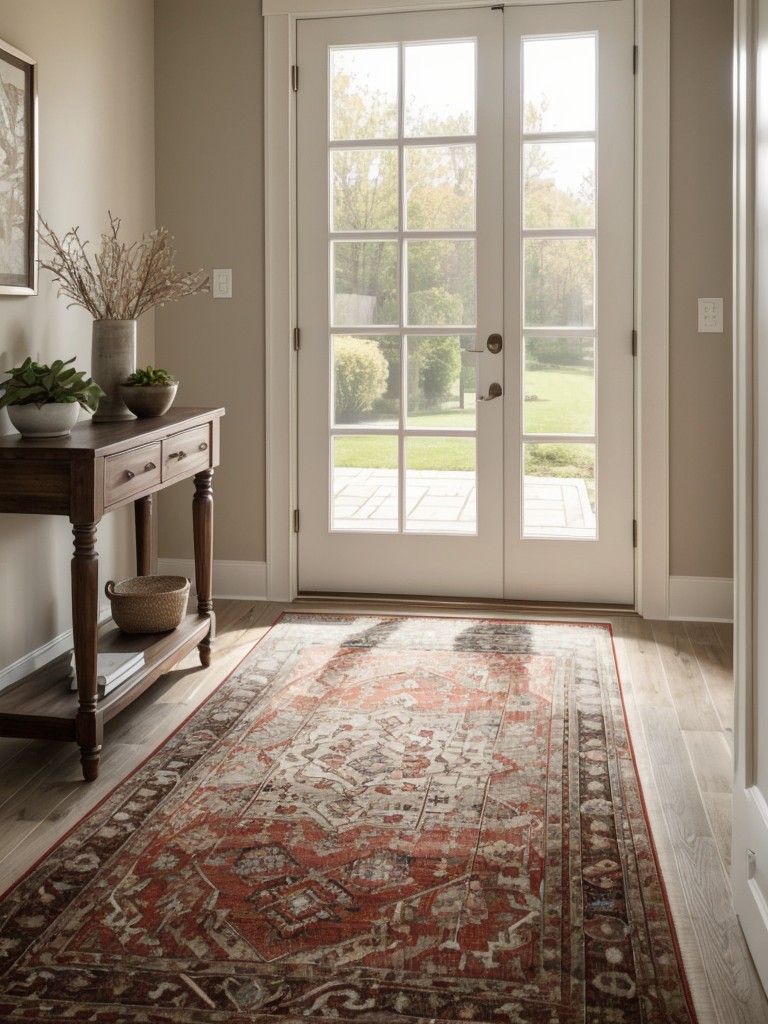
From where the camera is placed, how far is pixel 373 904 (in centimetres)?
201

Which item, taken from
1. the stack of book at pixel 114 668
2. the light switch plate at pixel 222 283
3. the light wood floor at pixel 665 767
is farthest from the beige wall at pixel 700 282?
the stack of book at pixel 114 668

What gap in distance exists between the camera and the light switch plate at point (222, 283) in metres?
4.29

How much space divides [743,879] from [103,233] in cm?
305

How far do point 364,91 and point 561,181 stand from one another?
876mm

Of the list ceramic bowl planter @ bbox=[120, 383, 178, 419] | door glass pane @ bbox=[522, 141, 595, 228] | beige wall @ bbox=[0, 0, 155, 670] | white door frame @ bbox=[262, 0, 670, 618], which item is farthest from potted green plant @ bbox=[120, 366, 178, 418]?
door glass pane @ bbox=[522, 141, 595, 228]

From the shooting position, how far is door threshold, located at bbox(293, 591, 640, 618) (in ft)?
13.7

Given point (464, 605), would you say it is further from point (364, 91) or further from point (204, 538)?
point (364, 91)

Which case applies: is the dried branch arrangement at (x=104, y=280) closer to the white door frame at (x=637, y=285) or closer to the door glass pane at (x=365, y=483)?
the white door frame at (x=637, y=285)

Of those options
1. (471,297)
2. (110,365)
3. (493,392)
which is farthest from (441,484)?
(110,365)

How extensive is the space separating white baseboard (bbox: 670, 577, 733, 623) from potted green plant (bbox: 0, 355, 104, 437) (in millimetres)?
2460

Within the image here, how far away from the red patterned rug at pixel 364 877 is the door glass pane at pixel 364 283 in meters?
1.67

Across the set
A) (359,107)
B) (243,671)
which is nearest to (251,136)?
(359,107)

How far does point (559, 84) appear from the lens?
405 centimetres

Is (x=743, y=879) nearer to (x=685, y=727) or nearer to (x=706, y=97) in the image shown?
(x=685, y=727)
